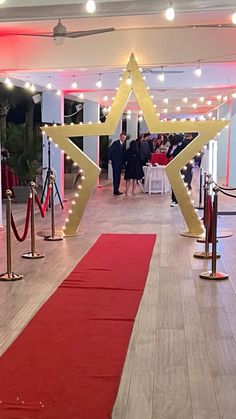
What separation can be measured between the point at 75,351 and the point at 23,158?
30.1 ft

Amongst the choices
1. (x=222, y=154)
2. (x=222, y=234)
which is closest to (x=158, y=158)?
(x=222, y=154)

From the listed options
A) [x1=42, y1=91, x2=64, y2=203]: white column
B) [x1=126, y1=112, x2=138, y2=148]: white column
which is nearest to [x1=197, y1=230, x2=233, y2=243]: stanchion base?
[x1=42, y1=91, x2=64, y2=203]: white column

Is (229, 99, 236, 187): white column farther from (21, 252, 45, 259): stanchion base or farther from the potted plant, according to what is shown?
(21, 252, 45, 259): stanchion base

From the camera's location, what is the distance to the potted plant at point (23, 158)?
12.4 m

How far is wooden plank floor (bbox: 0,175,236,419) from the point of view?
10.1 feet

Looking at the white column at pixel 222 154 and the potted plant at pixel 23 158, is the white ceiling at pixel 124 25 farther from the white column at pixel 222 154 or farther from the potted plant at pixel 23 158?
the white column at pixel 222 154

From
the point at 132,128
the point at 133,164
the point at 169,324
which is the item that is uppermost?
the point at 132,128

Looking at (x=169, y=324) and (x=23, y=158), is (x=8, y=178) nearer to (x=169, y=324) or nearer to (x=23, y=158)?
(x=23, y=158)

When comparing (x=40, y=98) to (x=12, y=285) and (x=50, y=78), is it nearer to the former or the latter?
(x=50, y=78)

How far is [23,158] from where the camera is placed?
40.9 ft

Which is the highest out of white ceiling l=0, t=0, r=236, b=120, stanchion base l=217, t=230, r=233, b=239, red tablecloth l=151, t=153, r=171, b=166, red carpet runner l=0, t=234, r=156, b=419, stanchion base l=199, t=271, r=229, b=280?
white ceiling l=0, t=0, r=236, b=120

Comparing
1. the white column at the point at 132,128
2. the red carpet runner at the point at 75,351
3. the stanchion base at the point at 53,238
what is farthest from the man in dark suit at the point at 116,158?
the red carpet runner at the point at 75,351

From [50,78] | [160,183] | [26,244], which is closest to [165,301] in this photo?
[26,244]

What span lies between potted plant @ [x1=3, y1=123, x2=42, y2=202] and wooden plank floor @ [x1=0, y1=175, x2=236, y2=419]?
4256mm
